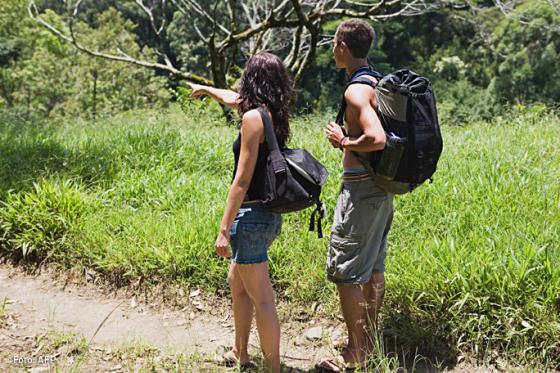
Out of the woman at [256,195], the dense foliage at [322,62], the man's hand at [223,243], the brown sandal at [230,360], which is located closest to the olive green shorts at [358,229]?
the woman at [256,195]

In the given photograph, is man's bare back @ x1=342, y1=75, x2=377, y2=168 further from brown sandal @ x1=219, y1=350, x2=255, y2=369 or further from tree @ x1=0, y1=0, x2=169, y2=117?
tree @ x1=0, y1=0, x2=169, y2=117

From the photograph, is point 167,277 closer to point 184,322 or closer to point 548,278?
point 184,322

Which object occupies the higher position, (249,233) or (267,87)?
(267,87)

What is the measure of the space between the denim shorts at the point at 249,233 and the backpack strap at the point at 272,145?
245 millimetres

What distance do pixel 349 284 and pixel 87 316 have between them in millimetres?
2271

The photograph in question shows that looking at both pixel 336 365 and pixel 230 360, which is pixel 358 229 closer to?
pixel 336 365

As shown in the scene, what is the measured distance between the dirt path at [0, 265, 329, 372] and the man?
2.11ft

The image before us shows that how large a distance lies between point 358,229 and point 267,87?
88 cm

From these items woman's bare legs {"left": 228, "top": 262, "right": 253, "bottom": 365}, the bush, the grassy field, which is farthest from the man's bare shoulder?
the bush

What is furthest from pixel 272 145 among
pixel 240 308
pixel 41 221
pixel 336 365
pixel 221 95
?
pixel 41 221

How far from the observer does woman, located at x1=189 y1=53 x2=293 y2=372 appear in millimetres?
2703

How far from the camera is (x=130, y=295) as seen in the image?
14.7ft

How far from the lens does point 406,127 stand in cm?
277

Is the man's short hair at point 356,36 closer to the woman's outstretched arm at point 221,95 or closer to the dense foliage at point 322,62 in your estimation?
the woman's outstretched arm at point 221,95
